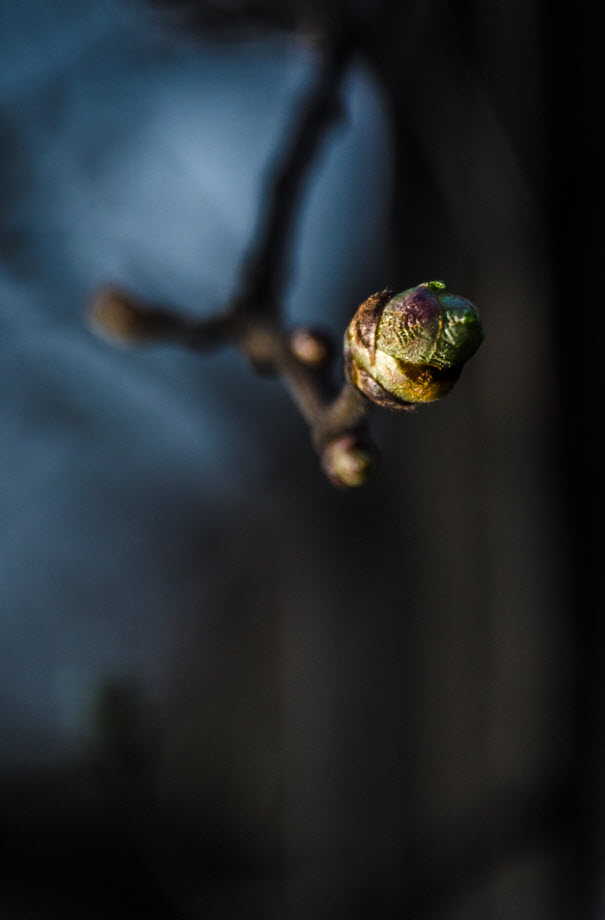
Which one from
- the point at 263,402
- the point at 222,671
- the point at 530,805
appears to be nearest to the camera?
the point at 530,805

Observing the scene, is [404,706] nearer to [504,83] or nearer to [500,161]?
[500,161]

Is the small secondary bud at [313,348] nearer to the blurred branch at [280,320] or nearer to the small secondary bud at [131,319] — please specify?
the blurred branch at [280,320]

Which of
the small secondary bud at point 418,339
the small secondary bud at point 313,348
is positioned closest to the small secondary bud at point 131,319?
the small secondary bud at point 313,348

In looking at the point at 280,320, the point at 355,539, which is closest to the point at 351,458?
the point at 280,320

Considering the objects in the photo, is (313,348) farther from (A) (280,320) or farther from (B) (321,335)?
(A) (280,320)

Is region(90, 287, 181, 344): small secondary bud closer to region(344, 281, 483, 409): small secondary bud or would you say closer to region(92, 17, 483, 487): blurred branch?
region(92, 17, 483, 487): blurred branch

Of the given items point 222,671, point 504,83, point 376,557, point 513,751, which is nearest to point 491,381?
point 504,83

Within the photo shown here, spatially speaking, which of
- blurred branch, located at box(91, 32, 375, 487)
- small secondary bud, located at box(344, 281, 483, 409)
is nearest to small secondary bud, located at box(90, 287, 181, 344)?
blurred branch, located at box(91, 32, 375, 487)
